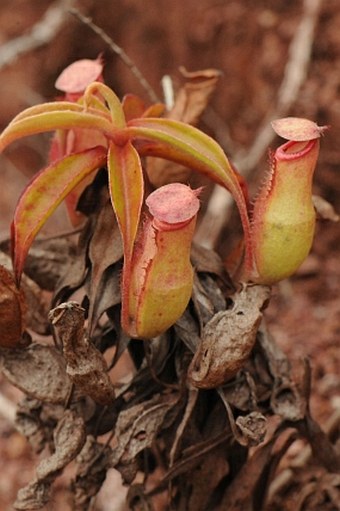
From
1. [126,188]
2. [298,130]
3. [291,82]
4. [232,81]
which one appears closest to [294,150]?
[298,130]

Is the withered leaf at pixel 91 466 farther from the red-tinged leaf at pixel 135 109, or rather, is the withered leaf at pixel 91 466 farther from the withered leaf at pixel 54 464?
the red-tinged leaf at pixel 135 109

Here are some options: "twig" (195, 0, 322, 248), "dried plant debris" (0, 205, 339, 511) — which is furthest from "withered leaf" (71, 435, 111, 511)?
"twig" (195, 0, 322, 248)

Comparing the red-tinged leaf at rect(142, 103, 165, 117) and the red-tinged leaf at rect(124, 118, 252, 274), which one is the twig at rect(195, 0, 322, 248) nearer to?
the red-tinged leaf at rect(142, 103, 165, 117)

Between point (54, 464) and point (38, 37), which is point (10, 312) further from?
point (38, 37)

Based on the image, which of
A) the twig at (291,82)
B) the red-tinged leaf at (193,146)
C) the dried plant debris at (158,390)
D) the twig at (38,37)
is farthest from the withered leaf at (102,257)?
the twig at (38,37)

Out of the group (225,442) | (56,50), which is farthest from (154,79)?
(225,442)
